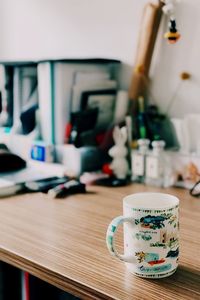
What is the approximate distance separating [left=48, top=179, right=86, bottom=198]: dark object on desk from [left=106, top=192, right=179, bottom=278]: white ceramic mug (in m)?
0.50

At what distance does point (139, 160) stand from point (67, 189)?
0.82ft

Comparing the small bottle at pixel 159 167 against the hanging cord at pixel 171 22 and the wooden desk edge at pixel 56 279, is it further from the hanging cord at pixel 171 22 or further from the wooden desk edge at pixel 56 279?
the wooden desk edge at pixel 56 279

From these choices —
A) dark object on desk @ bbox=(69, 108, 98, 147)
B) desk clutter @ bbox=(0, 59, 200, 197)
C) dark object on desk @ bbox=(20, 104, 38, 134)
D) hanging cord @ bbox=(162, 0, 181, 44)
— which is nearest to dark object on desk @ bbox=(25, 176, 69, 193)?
desk clutter @ bbox=(0, 59, 200, 197)

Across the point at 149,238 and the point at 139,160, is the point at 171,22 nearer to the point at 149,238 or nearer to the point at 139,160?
the point at 139,160

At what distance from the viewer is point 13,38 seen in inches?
76.4

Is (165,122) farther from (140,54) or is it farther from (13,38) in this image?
(13,38)

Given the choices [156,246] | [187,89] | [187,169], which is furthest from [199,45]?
[156,246]

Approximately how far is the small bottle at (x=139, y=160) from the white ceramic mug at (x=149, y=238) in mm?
629

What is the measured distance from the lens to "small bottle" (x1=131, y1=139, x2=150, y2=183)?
134 cm

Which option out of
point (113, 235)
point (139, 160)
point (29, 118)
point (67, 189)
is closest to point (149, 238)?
point (113, 235)

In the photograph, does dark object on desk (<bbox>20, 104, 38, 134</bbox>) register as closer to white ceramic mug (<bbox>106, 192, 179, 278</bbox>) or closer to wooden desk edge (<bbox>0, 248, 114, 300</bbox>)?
wooden desk edge (<bbox>0, 248, 114, 300</bbox>)

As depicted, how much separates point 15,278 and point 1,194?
28 cm

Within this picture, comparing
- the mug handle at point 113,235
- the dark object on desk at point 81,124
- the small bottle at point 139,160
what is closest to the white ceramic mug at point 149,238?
the mug handle at point 113,235

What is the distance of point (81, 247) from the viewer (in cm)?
82
